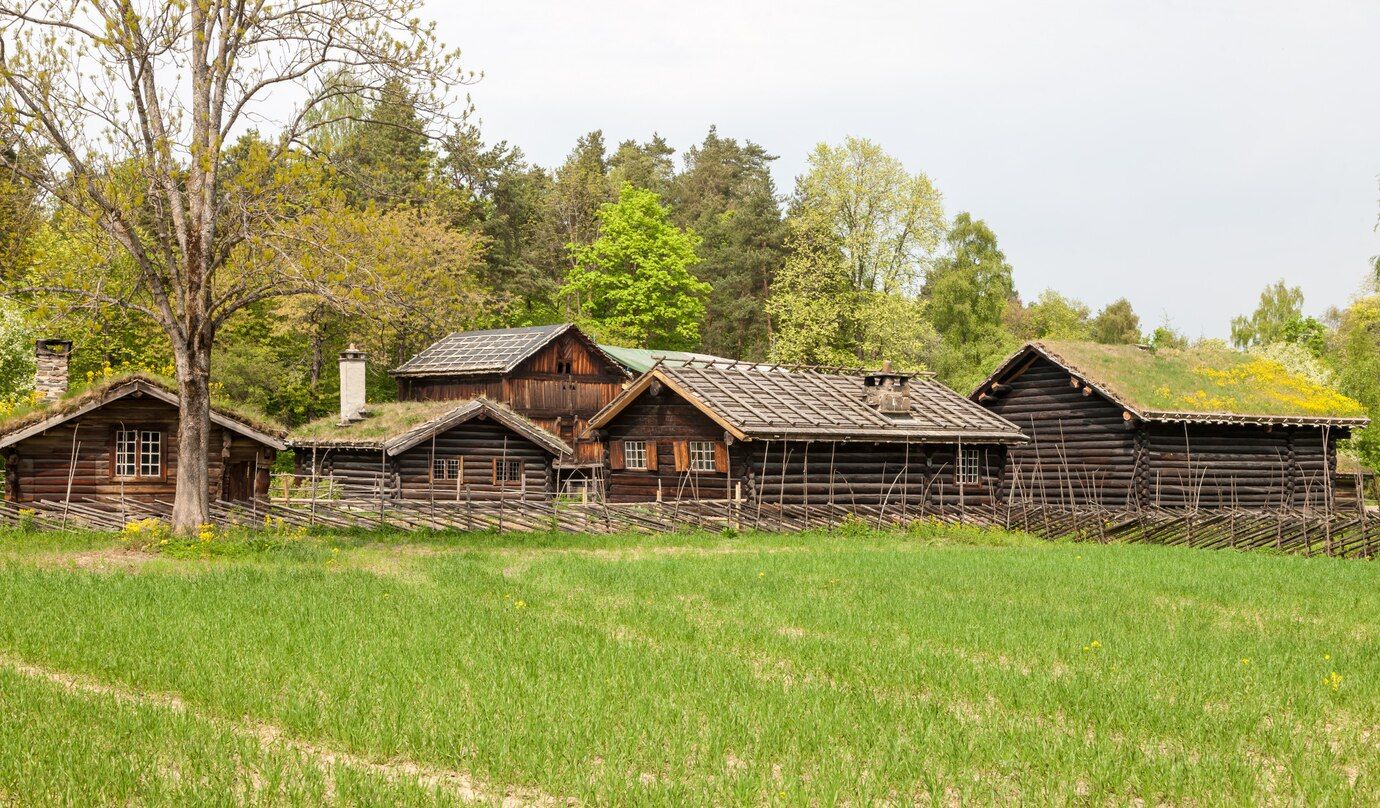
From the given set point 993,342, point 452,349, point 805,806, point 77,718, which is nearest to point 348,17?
point 77,718

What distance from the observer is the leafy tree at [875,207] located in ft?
194

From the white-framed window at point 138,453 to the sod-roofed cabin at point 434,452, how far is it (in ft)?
25.6

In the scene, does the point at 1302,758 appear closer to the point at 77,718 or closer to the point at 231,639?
the point at 77,718

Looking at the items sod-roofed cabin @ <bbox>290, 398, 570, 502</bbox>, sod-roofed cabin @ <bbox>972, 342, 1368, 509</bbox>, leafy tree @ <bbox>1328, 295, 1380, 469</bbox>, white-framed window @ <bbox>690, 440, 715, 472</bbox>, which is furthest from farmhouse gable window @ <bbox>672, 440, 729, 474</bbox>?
leafy tree @ <bbox>1328, 295, 1380, 469</bbox>

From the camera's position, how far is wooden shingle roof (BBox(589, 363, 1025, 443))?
32.5 metres

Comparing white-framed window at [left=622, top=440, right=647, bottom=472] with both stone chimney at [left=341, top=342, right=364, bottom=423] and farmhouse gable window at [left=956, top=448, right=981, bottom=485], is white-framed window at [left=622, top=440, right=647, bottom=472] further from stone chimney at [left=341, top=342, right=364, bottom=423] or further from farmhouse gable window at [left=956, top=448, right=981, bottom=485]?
stone chimney at [left=341, top=342, right=364, bottom=423]

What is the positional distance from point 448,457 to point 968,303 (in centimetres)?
4188

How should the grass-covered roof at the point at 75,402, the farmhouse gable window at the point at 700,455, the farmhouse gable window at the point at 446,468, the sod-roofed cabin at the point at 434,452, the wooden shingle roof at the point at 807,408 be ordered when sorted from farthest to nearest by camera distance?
the farmhouse gable window at the point at 446,468 → the sod-roofed cabin at the point at 434,452 → the farmhouse gable window at the point at 700,455 → the wooden shingle roof at the point at 807,408 → the grass-covered roof at the point at 75,402

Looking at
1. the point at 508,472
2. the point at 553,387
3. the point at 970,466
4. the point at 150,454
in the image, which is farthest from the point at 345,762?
the point at 553,387

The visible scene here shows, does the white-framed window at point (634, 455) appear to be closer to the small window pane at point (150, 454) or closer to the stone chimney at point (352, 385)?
the stone chimney at point (352, 385)

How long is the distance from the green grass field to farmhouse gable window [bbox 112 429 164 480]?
11160 millimetres

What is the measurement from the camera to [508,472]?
41.4m

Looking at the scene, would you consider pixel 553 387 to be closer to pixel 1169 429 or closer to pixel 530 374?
pixel 530 374

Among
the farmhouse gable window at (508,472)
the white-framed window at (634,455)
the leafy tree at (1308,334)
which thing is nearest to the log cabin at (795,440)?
the white-framed window at (634,455)
